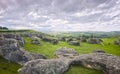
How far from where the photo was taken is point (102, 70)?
37.8 metres

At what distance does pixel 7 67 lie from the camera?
52625 mm

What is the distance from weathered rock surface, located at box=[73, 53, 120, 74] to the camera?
35797 millimetres

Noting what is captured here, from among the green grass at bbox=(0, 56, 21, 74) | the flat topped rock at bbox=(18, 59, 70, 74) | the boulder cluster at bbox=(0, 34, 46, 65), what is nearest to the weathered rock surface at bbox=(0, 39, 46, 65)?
the boulder cluster at bbox=(0, 34, 46, 65)

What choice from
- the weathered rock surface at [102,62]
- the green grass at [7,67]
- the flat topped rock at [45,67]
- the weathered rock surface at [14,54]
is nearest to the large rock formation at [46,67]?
the flat topped rock at [45,67]

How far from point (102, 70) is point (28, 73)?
17136mm

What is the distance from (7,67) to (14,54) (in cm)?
669

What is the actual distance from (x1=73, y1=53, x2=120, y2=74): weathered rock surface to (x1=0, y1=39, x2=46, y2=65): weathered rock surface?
20.7 metres

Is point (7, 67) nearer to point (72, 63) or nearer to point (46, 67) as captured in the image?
point (46, 67)

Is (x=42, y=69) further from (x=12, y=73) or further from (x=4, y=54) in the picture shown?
(x=4, y=54)

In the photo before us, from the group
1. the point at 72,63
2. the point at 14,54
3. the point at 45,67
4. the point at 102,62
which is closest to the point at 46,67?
the point at 45,67

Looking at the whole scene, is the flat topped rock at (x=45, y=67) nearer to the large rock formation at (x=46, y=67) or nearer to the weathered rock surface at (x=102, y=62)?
the large rock formation at (x=46, y=67)

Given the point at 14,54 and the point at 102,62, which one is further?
the point at 14,54

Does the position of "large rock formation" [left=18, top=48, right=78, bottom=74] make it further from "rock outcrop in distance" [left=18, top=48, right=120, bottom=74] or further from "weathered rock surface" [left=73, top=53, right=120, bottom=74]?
"weathered rock surface" [left=73, top=53, right=120, bottom=74]

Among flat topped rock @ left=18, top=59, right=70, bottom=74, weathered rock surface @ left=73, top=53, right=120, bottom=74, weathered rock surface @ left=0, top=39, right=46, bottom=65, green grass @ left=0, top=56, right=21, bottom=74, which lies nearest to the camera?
flat topped rock @ left=18, top=59, right=70, bottom=74
